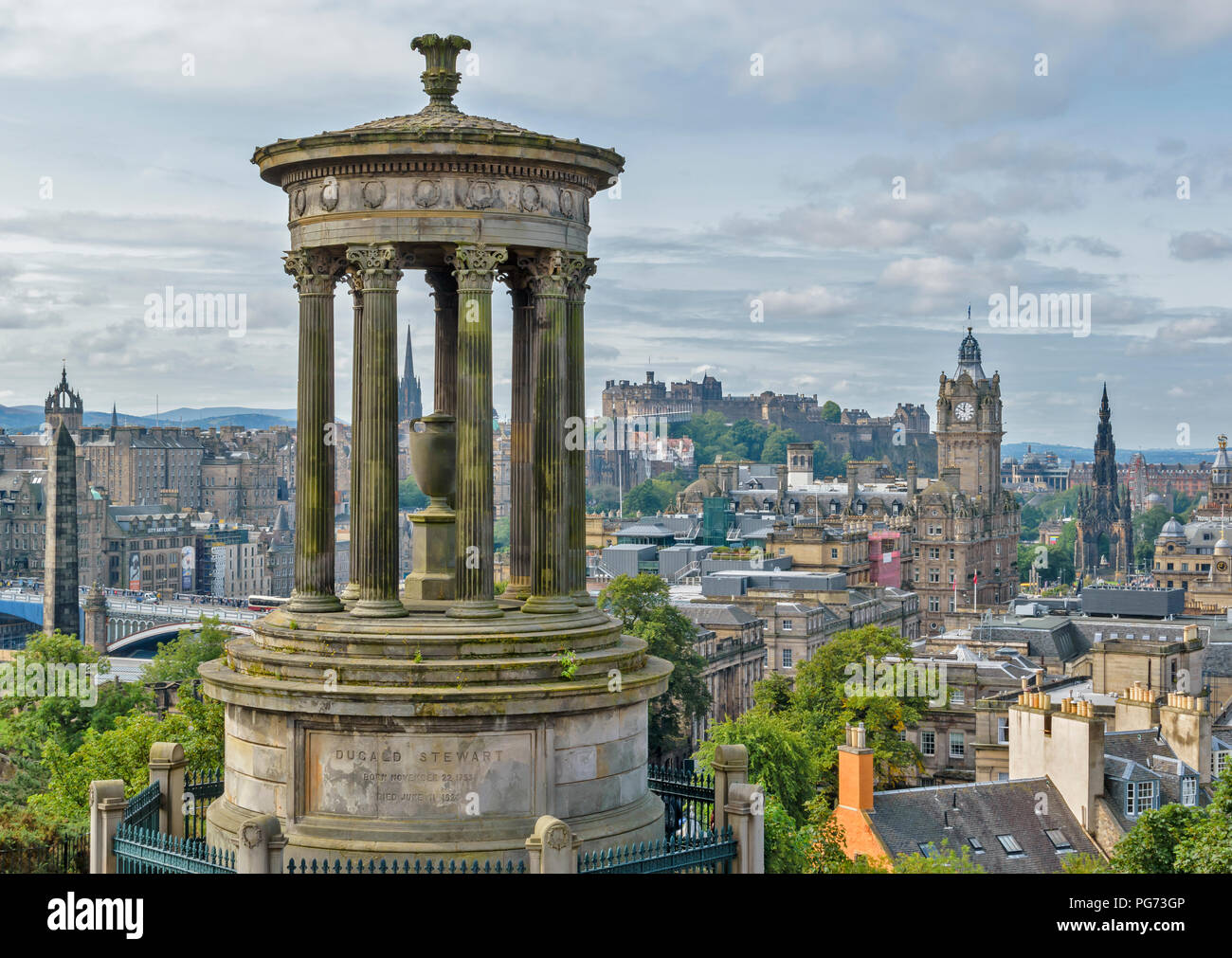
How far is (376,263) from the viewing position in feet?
82.1

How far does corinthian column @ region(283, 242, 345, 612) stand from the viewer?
25719 mm

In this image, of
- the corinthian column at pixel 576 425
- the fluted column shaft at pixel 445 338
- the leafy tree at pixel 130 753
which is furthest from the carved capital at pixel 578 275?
the leafy tree at pixel 130 753

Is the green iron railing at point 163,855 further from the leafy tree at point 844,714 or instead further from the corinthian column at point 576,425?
the leafy tree at point 844,714

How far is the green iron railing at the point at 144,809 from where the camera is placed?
25.6 m

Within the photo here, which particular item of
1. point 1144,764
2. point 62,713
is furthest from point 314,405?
point 62,713

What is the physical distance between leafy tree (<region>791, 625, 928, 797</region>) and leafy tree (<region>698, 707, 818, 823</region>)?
7.52 metres

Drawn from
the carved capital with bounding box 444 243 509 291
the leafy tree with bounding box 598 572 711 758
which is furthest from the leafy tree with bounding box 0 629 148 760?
the carved capital with bounding box 444 243 509 291

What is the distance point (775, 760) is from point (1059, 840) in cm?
999

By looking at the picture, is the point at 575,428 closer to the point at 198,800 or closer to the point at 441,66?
the point at 441,66

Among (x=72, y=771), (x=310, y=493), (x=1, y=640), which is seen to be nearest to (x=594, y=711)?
(x=310, y=493)

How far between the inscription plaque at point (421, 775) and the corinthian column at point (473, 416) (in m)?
1.92

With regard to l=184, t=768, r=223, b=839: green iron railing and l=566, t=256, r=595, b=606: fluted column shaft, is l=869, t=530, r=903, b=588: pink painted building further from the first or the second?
l=566, t=256, r=595, b=606: fluted column shaft

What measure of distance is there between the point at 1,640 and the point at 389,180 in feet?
605
